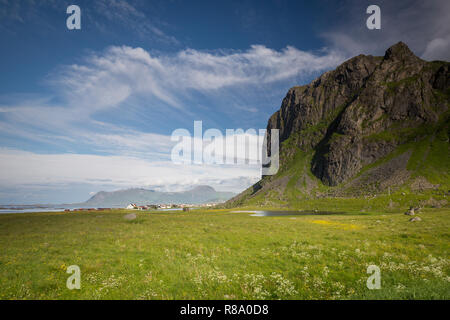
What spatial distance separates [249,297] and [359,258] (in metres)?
11.7

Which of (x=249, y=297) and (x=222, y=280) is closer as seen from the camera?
(x=249, y=297)

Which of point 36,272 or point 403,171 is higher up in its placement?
point 403,171

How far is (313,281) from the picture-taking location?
44.4 ft
